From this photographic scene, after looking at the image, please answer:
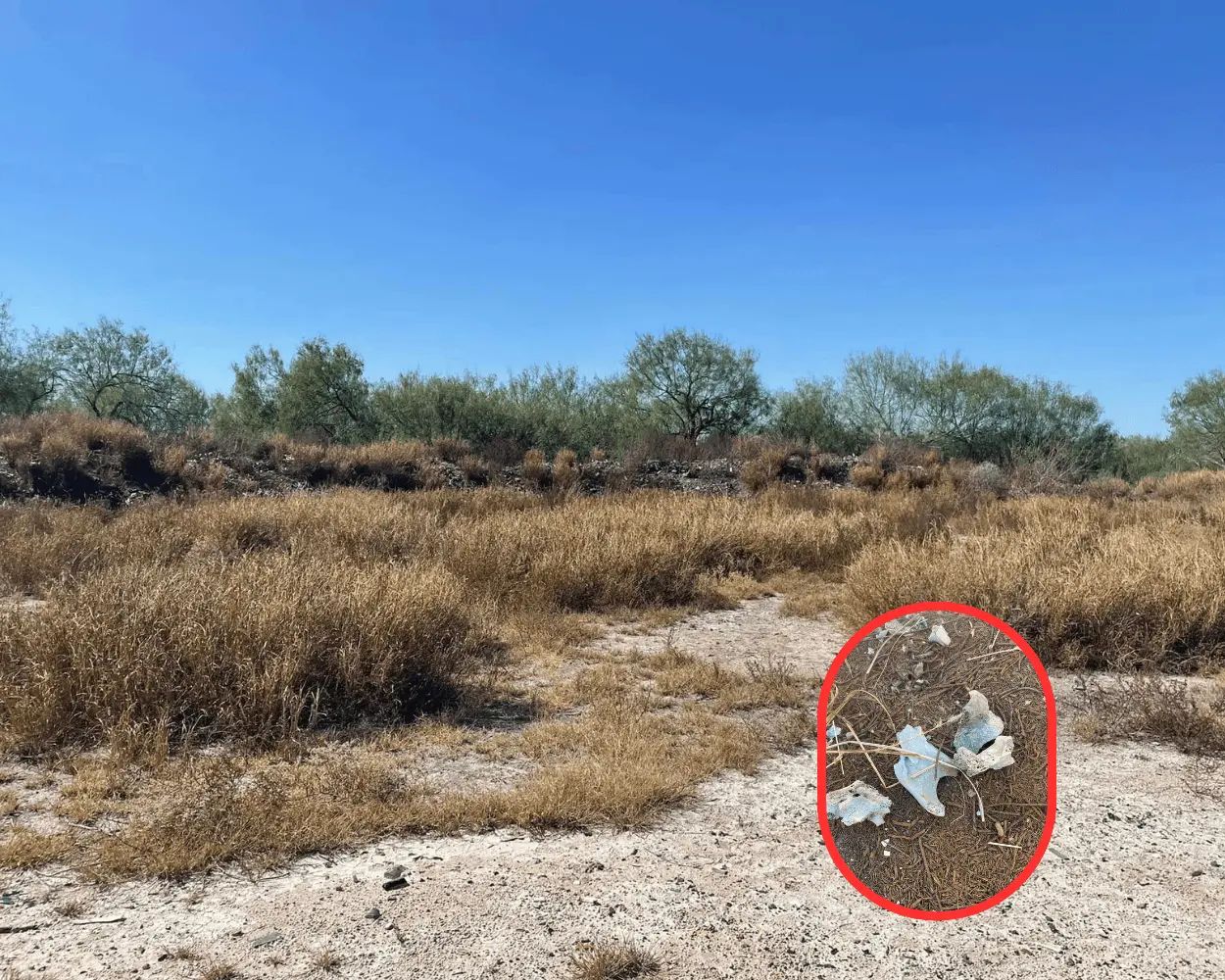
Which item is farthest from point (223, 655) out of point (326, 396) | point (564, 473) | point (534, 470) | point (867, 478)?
point (326, 396)

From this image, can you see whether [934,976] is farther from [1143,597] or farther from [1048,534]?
[1048,534]

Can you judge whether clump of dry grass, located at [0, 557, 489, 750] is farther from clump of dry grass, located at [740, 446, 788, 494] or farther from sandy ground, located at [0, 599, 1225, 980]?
clump of dry grass, located at [740, 446, 788, 494]

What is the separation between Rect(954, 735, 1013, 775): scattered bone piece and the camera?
200 cm

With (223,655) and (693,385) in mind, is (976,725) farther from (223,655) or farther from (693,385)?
(693,385)

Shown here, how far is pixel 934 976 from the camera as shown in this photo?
2.69 meters

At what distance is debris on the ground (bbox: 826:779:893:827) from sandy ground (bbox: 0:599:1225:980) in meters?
1.08

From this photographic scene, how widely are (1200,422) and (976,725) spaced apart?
4576 cm

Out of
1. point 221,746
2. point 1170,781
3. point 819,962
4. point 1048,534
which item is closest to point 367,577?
point 221,746

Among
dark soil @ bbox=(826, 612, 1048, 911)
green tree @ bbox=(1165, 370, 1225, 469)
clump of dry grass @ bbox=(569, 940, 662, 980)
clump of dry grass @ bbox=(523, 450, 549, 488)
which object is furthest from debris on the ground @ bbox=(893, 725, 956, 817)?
green tree @ bbox=(1165, 370, 1225, 469)

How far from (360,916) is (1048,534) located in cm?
1029

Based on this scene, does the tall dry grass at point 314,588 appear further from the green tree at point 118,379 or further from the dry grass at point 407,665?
the green tree at point 118,379

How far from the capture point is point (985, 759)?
2012 mm

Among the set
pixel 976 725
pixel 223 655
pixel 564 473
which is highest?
pixel 564 473

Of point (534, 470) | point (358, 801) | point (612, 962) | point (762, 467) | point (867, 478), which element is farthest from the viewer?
point (867, 478)
